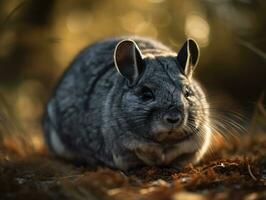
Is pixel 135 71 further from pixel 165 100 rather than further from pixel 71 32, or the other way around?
pixel 71 32

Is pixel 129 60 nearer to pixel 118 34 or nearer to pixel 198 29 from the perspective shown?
pixel 198 29

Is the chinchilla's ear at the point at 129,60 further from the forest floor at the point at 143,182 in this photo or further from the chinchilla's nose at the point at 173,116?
the forest floor at the point at 143,182

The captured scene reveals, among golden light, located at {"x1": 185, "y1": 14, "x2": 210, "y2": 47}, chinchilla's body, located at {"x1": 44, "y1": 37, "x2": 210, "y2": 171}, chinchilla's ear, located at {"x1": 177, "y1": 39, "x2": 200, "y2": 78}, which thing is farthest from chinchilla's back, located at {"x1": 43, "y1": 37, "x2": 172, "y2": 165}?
golden light, located at {"x1": 185, "y1": 14, "x2": 210, "y2": 47}

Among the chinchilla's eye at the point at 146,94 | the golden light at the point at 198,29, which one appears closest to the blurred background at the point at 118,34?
the golden light at the point at 198,29

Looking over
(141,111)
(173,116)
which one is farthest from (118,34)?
(173,116)

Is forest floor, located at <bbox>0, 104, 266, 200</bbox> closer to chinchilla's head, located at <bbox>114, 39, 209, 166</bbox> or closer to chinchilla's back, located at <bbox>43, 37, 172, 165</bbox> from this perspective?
chinchilla's head, located at <bbox>114, 39, 209, 166</bbox>

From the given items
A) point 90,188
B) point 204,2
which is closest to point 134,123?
point 90,188
